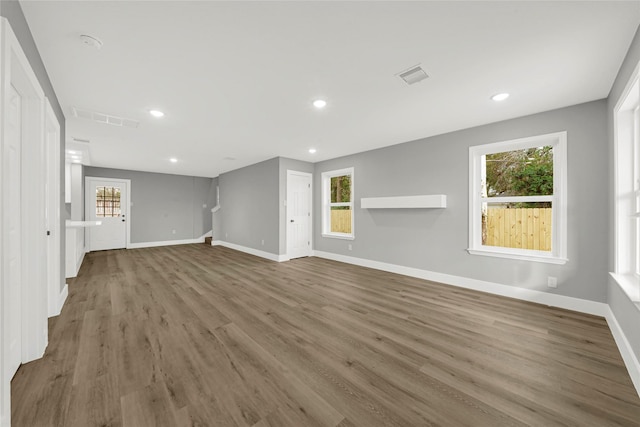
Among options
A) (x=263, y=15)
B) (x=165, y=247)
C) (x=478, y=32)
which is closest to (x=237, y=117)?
(x=263, y=15)

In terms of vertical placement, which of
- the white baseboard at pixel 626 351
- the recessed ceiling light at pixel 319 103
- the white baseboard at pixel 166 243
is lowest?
the white baseboard at pixel 626 351

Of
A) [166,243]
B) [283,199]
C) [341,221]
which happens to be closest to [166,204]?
[166,243]

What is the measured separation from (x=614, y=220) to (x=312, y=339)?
10.2 feet

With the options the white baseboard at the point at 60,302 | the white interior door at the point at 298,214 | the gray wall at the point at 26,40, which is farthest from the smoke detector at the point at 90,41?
the white interior door at the point at 298,214

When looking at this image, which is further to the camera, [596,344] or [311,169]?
[311,169]

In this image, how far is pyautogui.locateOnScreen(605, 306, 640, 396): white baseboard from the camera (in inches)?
65.6

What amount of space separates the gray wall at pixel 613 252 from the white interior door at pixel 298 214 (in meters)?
4.91

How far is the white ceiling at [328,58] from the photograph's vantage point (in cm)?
158

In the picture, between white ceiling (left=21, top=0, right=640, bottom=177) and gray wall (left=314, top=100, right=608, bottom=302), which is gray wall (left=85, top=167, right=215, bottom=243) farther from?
gray wall (left=314, top=100, right=608, bottom=302)

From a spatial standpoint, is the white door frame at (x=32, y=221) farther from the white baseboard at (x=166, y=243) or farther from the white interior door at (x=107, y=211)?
the white baseboard at (x=166, y=243)

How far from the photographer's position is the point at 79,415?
1.39m

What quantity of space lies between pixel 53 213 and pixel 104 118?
151 centimetres

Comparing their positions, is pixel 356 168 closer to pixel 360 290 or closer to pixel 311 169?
pixel 311 169

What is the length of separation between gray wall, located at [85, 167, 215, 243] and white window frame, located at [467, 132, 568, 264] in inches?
330
